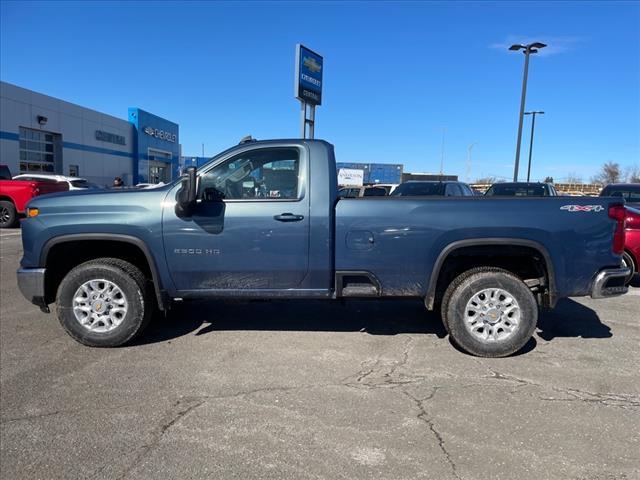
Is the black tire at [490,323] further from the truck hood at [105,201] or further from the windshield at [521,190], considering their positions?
the windshield at [521,190]

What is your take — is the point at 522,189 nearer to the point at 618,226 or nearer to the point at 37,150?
the point at 618,226

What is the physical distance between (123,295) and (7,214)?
13.0 meters

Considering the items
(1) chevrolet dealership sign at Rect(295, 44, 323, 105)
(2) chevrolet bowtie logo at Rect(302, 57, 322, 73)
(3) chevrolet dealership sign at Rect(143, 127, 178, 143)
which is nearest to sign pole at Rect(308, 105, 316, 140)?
(1) chevrolet dealership sign at Rect(295, 44, 323, 105)

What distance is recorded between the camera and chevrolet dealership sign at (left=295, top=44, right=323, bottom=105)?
2114 centimetres

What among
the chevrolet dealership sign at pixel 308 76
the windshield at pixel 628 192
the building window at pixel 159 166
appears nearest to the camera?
the windshield at pixel 628 192

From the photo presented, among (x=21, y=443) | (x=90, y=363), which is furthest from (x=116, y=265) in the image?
(x=21, y=443)

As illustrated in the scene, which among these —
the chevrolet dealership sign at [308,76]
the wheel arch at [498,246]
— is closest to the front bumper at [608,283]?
the wheel arch at [498,246]

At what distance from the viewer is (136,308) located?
189 inches

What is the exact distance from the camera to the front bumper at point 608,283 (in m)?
4.50

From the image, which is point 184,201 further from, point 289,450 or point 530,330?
point 530,330

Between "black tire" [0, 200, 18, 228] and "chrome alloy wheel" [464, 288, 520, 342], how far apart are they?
1518 cm

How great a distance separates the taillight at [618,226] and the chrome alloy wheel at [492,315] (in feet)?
3.50

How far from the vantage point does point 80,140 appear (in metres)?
33.5

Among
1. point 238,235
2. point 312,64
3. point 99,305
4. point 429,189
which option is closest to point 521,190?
point 429,189
